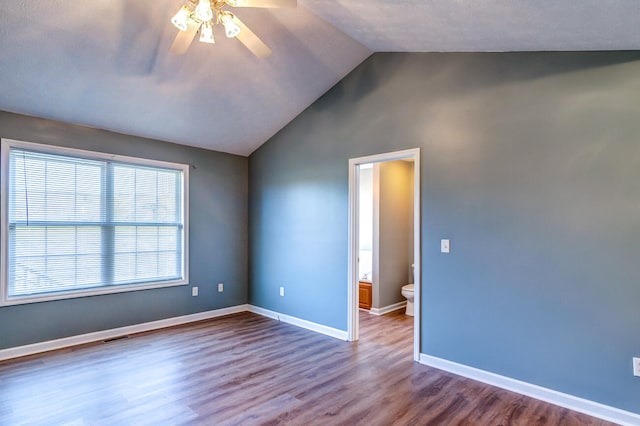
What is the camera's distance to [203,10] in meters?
2.11

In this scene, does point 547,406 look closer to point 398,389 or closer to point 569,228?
point 398,389

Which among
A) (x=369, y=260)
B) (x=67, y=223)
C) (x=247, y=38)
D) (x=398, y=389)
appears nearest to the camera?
(x=247, y=38)

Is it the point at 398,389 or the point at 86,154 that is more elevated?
the point at 86,154

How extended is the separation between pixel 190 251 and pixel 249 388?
2.45 metres

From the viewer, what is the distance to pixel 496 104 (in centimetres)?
298

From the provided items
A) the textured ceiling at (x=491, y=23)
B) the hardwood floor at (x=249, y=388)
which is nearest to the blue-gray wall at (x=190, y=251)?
the hardwood floor at (x=249, y=388)

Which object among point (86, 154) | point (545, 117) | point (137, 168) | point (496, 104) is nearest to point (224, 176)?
point (137, 168)

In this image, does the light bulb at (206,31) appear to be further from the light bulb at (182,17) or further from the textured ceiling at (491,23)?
the textured ceiling at (491,23)

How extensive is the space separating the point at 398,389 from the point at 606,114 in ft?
8.56

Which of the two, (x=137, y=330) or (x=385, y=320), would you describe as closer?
(x=137, y=330)

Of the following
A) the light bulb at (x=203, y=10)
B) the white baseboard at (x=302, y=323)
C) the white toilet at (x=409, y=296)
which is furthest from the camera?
the white toilet at (x=409, y=296)

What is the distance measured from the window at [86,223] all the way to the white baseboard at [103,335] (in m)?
0.47

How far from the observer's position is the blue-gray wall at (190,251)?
3539 mm

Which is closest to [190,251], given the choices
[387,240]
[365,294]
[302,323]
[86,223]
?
[86,223]
